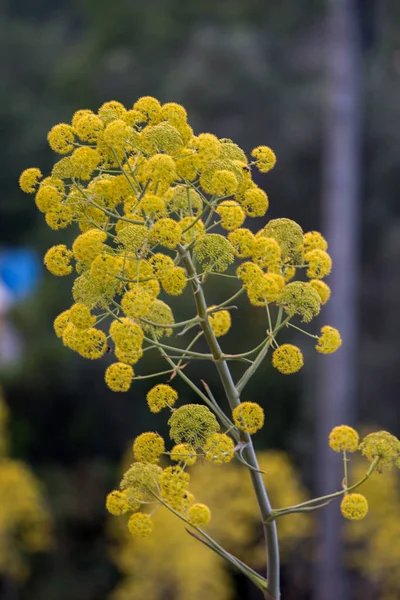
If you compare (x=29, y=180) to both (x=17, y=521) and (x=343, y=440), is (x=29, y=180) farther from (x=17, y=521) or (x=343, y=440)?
(x=17, y=521)

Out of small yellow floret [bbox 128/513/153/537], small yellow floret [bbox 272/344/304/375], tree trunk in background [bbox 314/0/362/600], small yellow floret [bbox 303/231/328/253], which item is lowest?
small yellow floret [bbox 128/513/153/537]

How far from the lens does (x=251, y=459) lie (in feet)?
4.33

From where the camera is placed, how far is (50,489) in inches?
524

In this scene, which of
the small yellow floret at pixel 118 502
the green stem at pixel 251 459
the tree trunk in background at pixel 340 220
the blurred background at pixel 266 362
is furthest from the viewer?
the blurred background at pixel 266 362

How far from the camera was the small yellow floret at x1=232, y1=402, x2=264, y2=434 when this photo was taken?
4.29 feet

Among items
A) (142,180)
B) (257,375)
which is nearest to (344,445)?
(142,180)

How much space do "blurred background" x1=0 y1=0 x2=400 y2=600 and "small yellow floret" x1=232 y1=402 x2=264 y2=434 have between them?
495 cm

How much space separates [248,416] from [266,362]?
9887 millimetres

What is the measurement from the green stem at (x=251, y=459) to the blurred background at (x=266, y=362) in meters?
4.93

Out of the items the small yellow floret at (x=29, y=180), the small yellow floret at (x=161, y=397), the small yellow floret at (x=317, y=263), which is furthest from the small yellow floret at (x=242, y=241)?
the small yellow floret at (x=29, y=180)

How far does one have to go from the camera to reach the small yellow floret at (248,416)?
131cm

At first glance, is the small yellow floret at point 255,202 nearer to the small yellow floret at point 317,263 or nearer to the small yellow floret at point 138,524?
the small yellow floret at point 317,263

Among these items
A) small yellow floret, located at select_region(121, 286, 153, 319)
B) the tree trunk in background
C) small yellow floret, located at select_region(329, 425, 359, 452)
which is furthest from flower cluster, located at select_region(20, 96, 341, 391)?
the tree trunk in background

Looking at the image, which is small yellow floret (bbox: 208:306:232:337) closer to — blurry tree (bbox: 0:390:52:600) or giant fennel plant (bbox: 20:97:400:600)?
giant fennel plant (bbox: 20:97:400:600)
